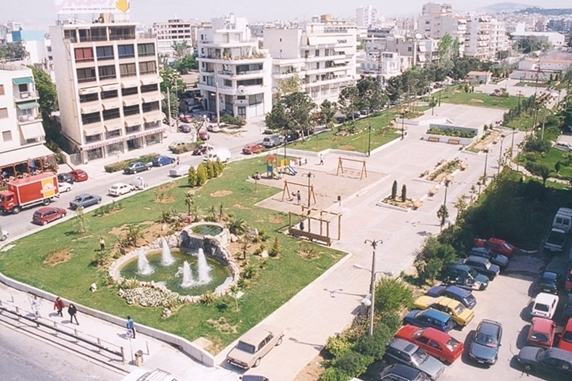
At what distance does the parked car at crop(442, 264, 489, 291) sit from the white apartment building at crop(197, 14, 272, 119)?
180 ft

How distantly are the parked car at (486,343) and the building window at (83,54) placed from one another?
49123 mm

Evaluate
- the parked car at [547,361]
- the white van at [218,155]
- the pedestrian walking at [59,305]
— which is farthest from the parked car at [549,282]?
the white van at [218,155]

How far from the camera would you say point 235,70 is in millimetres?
80625

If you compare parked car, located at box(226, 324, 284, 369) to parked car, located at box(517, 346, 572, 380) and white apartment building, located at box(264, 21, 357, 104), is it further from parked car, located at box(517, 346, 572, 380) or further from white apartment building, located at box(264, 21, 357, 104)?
white apartment building, located at box(264, 21, 357, 104)

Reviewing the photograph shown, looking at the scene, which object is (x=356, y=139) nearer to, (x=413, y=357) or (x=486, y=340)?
(x=486, y=340)

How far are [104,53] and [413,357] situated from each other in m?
50.1

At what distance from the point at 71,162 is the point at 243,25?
3984 cm

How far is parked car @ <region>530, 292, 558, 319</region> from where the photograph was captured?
91.4 ft

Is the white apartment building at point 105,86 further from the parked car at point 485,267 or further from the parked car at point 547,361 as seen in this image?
the parked car at point 547,361

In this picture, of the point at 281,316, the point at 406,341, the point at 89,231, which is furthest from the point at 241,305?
the point at 89,231

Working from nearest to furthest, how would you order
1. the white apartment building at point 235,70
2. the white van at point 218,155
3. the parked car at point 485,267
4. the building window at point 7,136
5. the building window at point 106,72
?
1. the parked car at point 485,267
2. the building window at point 7,136
3. the white van at point 218,155
4. the building window at point 106,72
5. the white apartment building at point 235,70

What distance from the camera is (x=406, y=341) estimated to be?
24734 mm

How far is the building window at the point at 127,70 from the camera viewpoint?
62.2 m

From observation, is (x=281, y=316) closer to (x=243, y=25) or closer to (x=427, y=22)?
(x=243, y=25)
